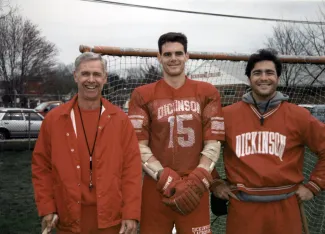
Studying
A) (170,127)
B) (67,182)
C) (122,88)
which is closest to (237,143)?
(170,127)

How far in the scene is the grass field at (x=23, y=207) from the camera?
471cm

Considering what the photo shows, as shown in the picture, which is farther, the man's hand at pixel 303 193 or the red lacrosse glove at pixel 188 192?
the man's hand at pixel 303 193

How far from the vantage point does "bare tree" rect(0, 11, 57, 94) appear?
28797 mm

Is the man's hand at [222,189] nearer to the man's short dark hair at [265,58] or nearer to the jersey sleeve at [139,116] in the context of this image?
the jersey sleeve at [139,116]

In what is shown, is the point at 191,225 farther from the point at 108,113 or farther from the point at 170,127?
the point at 108,113

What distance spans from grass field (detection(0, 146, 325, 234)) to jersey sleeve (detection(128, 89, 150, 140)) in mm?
2331

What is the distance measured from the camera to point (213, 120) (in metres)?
2.71

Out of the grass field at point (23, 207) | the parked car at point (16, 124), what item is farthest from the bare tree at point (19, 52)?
the grass field at point (23, 207)

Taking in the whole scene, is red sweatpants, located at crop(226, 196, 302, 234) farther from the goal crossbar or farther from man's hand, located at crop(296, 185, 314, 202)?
the goal crossbar

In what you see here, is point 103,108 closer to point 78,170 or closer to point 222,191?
point 78,170

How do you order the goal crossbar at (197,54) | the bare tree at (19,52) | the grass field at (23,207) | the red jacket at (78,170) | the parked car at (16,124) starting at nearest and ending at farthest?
the red jacket at (78,170), the goal crossbar at (197,54), the grass field at (23,207), the parked car at (16,124), the bare tree at (19,52)

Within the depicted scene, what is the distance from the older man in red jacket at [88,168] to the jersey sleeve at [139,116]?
0.42 ft

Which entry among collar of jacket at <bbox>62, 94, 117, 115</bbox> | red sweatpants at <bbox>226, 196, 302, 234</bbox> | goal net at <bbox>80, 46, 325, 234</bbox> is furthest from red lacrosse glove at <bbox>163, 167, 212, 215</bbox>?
goal net at <bbox>80, 46, 325, 234</bbox>

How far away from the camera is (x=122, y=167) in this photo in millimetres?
2564
